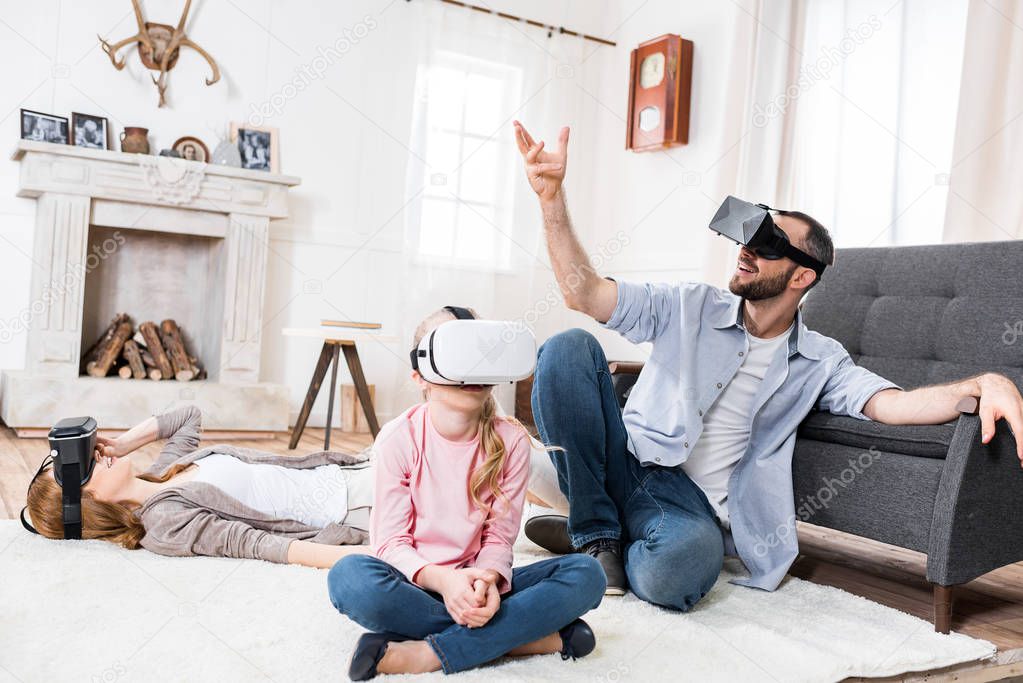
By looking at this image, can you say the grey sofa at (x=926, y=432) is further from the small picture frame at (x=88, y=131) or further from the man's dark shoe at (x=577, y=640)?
the small picture frame at (x=88, y=131)

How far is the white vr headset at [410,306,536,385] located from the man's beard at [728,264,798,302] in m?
0.75

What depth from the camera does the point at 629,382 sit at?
2.45 m

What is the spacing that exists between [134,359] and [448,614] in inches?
119

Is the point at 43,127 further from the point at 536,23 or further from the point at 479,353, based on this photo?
the point at 479,353

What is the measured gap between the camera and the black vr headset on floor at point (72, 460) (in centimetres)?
175

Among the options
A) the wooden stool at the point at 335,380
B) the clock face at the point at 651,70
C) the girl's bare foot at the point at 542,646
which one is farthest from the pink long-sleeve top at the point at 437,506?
the clock face at the point at 651,70

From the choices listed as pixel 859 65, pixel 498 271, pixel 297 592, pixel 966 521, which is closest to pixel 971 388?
pixel 966 521

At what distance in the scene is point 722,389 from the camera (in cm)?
194

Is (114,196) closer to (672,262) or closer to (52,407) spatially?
(52,407)

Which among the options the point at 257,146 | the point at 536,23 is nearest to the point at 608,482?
the point at 257,146

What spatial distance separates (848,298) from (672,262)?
1.96 metres

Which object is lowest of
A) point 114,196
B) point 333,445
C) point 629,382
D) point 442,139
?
point 333,445

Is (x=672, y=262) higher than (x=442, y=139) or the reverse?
the reverse

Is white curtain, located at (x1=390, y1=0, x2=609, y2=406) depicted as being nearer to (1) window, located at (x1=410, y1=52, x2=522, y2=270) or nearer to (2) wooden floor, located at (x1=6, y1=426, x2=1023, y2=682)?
(1) window, located at (x1=410, y1=52, x2=522, y2=270)
